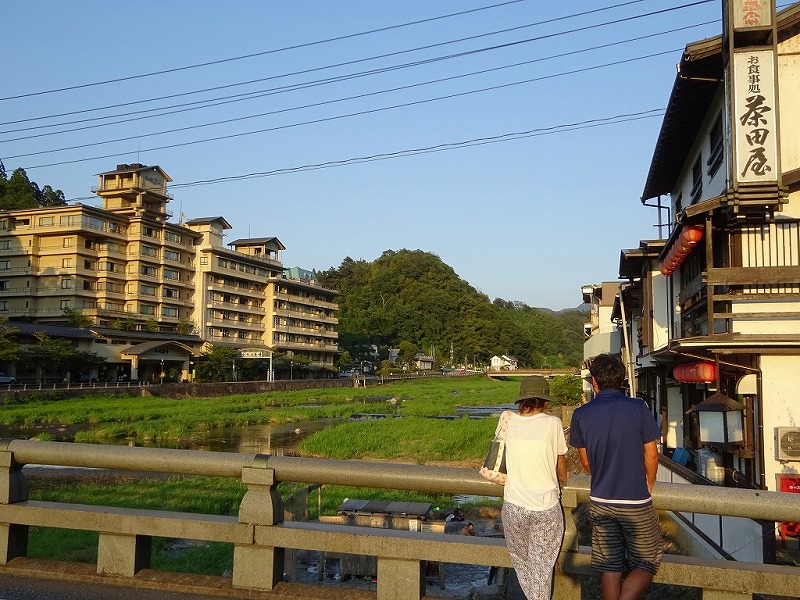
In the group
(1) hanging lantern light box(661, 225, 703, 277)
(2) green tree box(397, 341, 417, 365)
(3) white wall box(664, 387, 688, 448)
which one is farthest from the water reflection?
(2) green tree box(397, 341, 417, 365)

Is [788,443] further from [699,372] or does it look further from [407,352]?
[407,352]

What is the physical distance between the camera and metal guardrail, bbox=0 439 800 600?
12.2 ft

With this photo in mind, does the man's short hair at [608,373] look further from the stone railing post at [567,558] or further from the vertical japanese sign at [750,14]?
the vertical japanese sign at [750,14]

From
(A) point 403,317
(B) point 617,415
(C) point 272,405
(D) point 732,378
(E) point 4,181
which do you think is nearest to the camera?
(B) point 617,415

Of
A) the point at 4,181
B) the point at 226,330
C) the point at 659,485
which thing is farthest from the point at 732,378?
the point at 4,181

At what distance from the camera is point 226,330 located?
67.1 m

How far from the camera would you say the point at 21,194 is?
64.1m

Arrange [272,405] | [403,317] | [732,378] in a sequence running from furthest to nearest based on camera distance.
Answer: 1. [403,317]
2. [272,405]
3. [732,378]

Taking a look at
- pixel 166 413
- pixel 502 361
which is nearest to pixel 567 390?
pixel 166 413

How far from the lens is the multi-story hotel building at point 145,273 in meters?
54.0

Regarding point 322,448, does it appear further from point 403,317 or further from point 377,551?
point 403,317

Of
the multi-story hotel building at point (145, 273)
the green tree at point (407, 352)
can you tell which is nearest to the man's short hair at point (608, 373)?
the multi-story hotel building at point (145, 273)

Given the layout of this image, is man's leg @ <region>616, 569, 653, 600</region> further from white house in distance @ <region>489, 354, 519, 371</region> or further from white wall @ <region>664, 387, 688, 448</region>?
white house in distance @ <region>489, 354, 519, 371</region>

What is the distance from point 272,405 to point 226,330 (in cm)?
2112
